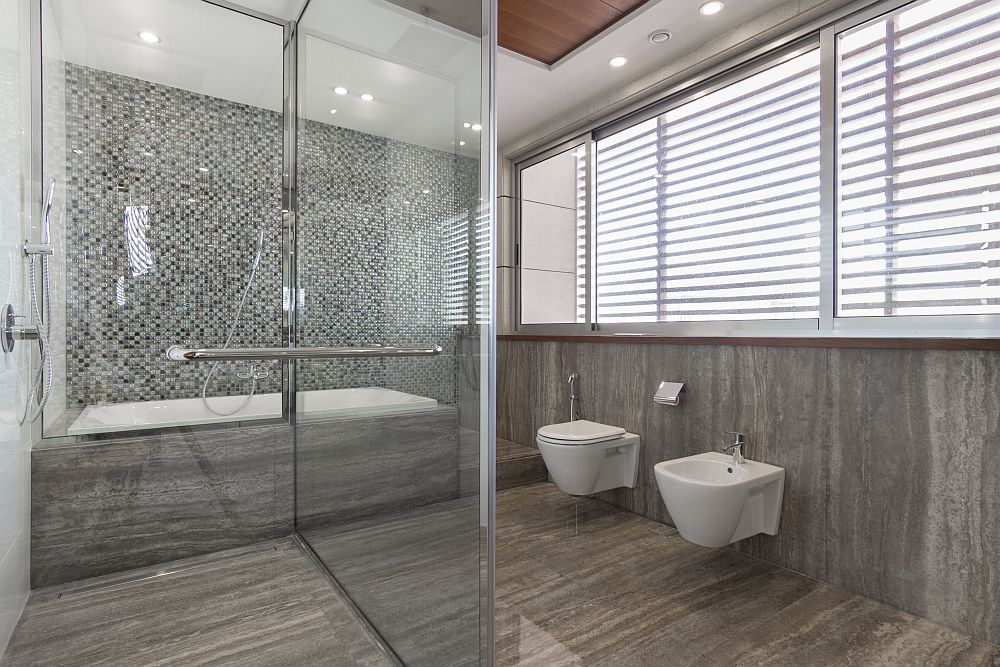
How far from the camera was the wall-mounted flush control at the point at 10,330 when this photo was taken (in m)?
1.42

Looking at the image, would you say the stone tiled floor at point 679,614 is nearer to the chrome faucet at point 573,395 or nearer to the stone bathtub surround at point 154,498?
the chrome faucet at point 573,395

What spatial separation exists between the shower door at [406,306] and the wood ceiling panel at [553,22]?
100cm

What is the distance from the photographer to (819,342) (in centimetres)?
226

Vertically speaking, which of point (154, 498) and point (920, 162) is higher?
point (920, 162)

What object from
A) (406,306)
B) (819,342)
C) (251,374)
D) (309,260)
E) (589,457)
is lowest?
(589,457)

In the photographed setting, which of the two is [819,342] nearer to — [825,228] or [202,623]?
[825,228]

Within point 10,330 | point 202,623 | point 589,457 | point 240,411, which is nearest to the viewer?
point 10,330

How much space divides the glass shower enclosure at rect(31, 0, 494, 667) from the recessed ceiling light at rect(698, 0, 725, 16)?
1.43m

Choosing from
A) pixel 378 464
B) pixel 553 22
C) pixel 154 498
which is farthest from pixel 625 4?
pixel 154 498

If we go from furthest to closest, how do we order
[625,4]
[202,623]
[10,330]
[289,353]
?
[625,4] < [202,623] < [289,353] < [10,330]

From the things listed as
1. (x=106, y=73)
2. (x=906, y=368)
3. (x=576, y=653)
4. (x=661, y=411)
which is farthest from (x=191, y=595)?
(x=906, y=368)

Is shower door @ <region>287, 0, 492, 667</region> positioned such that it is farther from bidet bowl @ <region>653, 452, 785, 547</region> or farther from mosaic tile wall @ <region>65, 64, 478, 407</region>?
bidet bowl @ <region>653, 452, 785, 547</region>

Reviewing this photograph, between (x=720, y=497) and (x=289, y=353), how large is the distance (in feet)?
5.32

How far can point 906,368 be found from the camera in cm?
Result: 202
